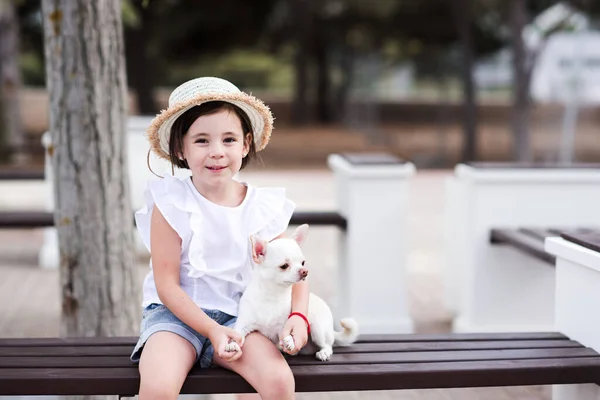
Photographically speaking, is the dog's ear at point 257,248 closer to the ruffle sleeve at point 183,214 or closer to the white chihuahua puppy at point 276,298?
the white chihuahua puppy at point 276,298

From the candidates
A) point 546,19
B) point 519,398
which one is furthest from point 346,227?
point 546,19

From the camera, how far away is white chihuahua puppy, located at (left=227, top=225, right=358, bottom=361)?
297cm

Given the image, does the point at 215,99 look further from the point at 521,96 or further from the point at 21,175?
the point at 521,96

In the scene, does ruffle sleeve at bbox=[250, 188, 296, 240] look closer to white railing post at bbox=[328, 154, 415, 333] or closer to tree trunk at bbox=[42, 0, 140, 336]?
tree trunk at bbox=[42, 0, 140, 336]

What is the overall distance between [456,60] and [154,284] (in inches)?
801

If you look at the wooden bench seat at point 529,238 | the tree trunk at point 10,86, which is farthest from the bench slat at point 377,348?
the tree trunk at point 10,86

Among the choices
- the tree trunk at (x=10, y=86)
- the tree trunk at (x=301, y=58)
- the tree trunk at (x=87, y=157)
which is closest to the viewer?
the tree trunk at (x=87, y=157)

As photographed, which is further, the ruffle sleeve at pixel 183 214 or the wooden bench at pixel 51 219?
the wooden bench at pixel 51 219

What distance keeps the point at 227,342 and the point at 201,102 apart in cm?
80

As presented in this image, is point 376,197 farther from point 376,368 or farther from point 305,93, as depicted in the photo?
point 305,93

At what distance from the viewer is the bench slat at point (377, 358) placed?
3.04 meters

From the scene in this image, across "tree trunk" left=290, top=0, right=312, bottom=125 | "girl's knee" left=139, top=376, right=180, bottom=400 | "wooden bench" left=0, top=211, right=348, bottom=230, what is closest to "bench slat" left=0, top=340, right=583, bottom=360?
"girl's knee" left=139, top=376, right=180, bottom=400

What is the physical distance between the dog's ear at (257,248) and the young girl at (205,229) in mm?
206

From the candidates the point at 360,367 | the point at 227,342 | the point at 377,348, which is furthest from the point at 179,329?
the point at 377,348
